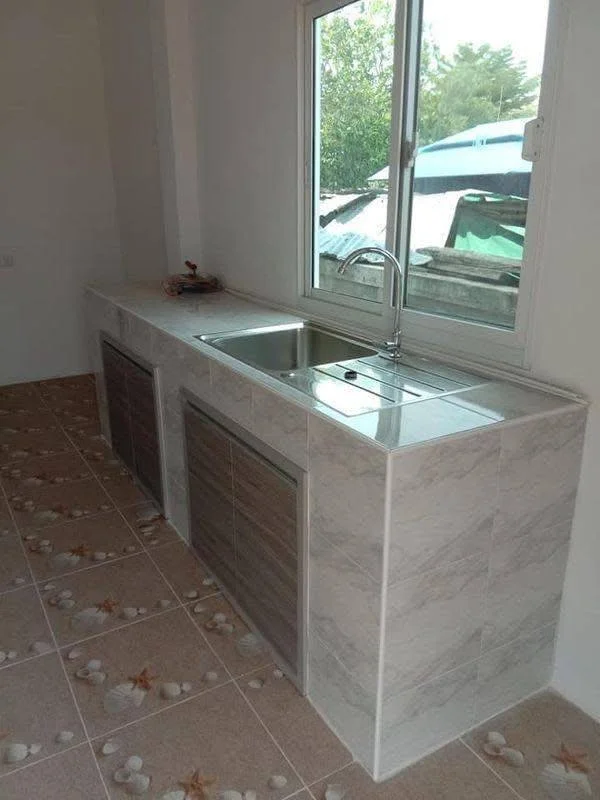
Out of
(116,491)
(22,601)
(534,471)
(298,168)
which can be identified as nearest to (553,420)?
(534,471)

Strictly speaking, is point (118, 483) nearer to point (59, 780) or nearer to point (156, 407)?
point (156, 407)

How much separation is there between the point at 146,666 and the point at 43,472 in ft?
5.49

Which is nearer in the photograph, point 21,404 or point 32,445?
point 32,445

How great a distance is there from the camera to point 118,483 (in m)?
3.22

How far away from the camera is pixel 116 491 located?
314 centimetres

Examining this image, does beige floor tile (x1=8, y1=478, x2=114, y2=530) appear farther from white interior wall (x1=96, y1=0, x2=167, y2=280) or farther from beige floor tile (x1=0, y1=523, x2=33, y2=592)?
white interior wall (x1=96, y1=0, x2=167, y2=280)

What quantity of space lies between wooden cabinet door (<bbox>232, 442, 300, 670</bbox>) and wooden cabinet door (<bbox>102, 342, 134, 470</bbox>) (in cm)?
127

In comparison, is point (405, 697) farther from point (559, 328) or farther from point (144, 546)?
point (144, 546)

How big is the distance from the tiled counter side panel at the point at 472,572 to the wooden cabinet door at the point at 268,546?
1.23 ft

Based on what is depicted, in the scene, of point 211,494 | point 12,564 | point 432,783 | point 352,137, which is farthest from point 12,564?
point 352,137

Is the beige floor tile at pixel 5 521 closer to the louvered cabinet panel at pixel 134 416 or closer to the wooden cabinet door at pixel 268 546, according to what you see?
the louvered cabinet panel at pixel 134 416

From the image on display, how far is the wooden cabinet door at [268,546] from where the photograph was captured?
176 cm

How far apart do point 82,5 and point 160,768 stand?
4854mm

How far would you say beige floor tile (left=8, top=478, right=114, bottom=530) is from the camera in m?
2.88
